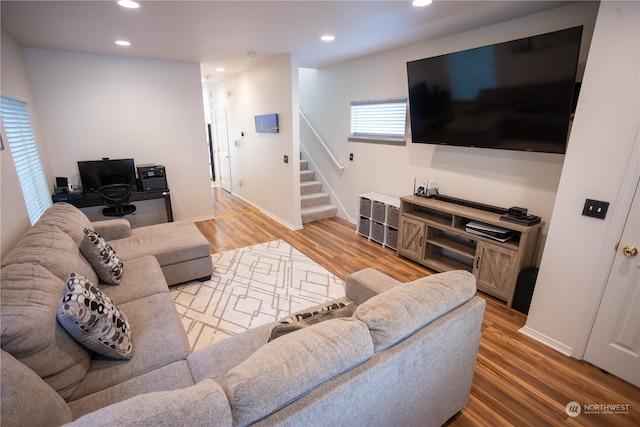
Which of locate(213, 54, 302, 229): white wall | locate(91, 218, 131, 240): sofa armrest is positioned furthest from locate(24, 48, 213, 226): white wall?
locate(91, 218, 131, 240): sofa armrest

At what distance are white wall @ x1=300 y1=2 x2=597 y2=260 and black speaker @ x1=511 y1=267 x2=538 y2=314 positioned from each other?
1.80ft

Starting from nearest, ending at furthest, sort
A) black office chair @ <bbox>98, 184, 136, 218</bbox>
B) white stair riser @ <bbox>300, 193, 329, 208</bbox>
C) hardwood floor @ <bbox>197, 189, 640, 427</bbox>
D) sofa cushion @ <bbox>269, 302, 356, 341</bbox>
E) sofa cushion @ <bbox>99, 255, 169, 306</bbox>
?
sofa cushion @ <bbox>269, 302, 356, 341</bbox> → hardwood floor @ <bbox>197, 189, 640, 427</bbox> → sofa cushion @ <bbox>99, 255, 169, 306</bbox> → black office chair @ <bbox>98, 184, 136, 218</bbox> → white stair riser @ <bbox>300, 193, 329, 208</bbox>

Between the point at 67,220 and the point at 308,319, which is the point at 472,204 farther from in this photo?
the point at 67,220

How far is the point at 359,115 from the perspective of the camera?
15.2 ft

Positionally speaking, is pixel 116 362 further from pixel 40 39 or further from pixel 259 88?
pixel 259 88

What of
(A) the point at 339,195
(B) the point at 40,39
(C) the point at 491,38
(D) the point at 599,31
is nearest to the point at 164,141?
(B) the point at 40,39

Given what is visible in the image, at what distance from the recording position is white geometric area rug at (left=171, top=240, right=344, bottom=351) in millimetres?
2539

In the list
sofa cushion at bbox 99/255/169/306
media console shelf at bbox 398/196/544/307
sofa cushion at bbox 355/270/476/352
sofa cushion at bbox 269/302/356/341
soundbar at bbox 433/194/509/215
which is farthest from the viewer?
soundbar at bbox 433/194/509/215

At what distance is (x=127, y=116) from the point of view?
14.1ft

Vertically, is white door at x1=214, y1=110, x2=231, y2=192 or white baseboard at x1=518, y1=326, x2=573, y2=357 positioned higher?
white door at x1=214, y1=110, x2=231, y2=192

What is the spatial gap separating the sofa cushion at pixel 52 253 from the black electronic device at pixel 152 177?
2069 mm

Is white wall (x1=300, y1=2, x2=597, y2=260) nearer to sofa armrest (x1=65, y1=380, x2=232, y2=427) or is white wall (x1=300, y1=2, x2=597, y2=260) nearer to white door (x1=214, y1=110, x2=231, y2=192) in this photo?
white door (x1=214, y1=110, x2=231, y2=192)

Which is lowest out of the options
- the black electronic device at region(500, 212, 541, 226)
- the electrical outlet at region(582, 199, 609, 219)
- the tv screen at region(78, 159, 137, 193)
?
the black electronic device at region(500, 212, 541, 226)

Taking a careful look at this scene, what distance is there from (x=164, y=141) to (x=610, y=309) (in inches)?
212
